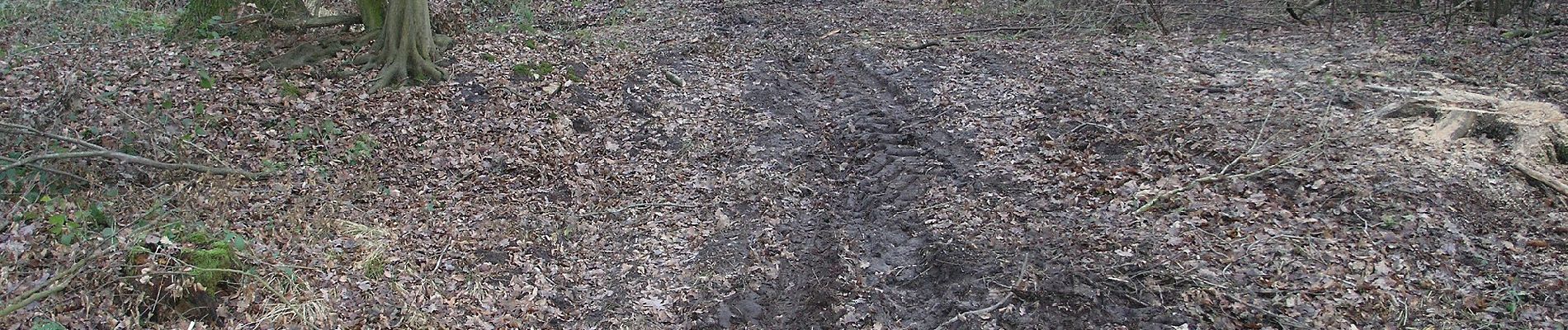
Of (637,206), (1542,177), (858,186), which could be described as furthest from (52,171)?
(1542,177)

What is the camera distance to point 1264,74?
1034 centimetres

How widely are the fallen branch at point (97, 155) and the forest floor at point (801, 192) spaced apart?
133 mm

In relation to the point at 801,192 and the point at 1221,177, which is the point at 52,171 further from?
the point at 1221,177

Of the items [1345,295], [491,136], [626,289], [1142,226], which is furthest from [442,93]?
[1345,295]

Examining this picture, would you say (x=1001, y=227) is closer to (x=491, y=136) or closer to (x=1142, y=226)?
(x=1142, y=226)

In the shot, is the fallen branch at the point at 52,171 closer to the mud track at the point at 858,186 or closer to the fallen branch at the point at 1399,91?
the mud track at the point at 858,186

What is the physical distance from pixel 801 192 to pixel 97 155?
5.52 metres

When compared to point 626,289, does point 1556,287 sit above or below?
above

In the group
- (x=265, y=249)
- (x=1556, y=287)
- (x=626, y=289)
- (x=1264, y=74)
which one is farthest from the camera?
(x=1264, y=74)

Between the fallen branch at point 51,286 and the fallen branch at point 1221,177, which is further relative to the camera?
the fallen branch at point 1221,177

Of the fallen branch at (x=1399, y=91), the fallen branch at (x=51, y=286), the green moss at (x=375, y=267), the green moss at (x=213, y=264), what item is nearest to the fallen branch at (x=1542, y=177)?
the fallen branch at (x=1399, y=91)

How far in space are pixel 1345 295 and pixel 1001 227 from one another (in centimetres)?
241

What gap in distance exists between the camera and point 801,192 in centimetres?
817

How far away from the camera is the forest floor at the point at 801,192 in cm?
585
